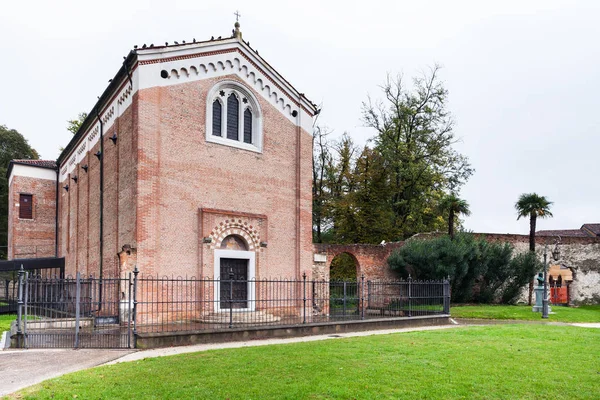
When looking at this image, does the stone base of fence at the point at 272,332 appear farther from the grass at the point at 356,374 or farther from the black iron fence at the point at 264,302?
the grass at the point at 356,374

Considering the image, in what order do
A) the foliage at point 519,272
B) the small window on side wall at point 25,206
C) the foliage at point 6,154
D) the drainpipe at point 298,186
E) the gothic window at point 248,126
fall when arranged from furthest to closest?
the foliage at point 6,154 < the small window on side wall at point 25,206 < the foliage at point 519,272 < the drainpipe at point 298,186 < the gothic window at point 248,126

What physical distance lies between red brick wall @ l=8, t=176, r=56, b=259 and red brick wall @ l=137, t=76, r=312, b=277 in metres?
15.8

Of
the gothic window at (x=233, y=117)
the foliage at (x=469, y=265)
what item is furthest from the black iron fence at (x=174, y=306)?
the gothic window at (x=233, y=117)

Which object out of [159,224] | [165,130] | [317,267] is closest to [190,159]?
[165,130]

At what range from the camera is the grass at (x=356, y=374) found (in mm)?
7363

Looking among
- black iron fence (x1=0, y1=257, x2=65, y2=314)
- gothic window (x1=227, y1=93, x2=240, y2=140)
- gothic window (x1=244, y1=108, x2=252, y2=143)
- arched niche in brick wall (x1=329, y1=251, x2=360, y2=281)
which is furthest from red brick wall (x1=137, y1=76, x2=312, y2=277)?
arched niche in brick wall (x1=329, y1=251, x2=360, y2=281)

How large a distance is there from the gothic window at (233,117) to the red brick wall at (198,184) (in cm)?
26

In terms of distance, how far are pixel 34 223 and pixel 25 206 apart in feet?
3.45

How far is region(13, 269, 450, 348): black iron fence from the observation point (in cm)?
1226

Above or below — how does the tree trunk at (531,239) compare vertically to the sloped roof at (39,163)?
below

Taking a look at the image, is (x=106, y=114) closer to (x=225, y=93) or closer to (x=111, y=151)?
(x=111, y=151)

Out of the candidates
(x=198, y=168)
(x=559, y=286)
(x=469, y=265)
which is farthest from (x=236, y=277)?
(x=559, y=286)

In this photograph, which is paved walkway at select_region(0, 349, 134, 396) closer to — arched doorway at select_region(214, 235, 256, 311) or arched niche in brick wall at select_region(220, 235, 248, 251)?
arched doorway at select_region(214, 235, 256, 311)

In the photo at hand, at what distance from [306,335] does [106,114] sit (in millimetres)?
11472
